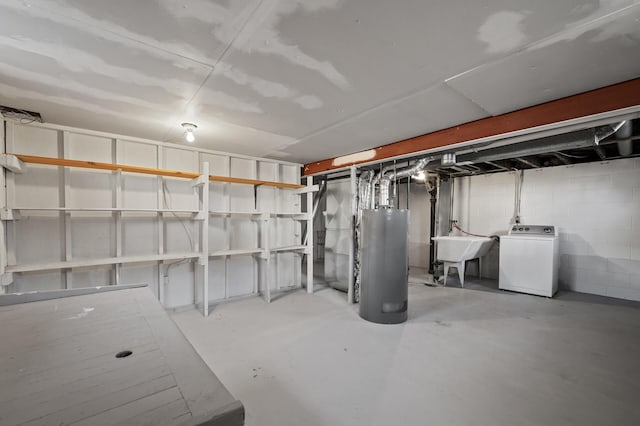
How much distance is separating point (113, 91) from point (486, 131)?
3080mm

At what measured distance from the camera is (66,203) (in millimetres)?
2803

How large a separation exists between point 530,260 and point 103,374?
5164mm

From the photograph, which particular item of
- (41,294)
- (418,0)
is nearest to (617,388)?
(418,0)

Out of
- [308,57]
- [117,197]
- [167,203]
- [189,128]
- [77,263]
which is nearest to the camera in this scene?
[308,57]

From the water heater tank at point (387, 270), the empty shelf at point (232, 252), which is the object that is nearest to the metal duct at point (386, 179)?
the water heater tank at point (387, 270)

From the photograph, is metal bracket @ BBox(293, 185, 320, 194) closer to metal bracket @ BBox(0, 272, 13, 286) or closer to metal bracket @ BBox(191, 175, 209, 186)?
metal bracket @ BBox(191, 175, 209, 186)

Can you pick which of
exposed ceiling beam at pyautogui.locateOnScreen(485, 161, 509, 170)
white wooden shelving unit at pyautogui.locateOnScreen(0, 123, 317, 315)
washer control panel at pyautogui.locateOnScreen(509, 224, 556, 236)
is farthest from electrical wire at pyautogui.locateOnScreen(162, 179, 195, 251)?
washer control panel at pyautogui.locateOnScreen(509, 224, 556, 236)

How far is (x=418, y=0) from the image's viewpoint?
3.71 ft

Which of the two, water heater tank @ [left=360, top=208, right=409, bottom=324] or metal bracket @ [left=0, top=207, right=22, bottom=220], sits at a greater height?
metal bracket @ [left=0, top=207, right=22, bottom=220]

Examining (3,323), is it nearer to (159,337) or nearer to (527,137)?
(159,337)

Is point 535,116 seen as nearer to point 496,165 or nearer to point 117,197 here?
point 496,165

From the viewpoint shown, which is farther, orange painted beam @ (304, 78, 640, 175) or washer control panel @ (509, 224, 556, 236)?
washer control panel @ (509, 224, 556, 236)

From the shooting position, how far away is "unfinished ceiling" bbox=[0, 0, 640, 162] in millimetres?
1200

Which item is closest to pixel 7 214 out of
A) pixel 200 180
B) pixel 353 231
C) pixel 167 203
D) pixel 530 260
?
pixel 167 203
